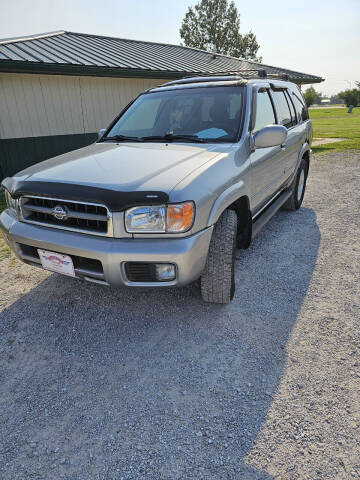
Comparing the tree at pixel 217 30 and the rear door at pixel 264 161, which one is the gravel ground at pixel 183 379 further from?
the tree at pixel 217 30

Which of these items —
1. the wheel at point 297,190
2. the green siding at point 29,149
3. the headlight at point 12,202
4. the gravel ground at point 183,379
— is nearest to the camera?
the gravel ground at point 183,379

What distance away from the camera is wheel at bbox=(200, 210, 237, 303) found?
8.38ft

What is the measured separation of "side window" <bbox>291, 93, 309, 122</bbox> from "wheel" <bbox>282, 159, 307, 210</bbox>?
0.67m

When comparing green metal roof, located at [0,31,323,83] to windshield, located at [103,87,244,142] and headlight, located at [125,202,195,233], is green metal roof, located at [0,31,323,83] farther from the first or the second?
headlight, located at [125,202,195,233]

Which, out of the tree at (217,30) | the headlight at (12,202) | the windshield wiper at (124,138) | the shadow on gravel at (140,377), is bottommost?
the shadow on gravel at (140,377)

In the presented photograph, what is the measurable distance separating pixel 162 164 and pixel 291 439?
1.89 metres

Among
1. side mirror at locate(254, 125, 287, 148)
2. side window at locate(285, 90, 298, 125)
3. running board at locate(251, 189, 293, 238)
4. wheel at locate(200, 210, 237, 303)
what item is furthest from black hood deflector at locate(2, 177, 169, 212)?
side window at locate(285, 90, 298, 125)

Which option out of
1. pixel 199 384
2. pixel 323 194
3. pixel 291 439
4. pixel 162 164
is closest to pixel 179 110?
pixel 162 164

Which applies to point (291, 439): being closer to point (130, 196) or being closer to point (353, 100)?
point (130, 196)

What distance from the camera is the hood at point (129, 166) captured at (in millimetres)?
2229

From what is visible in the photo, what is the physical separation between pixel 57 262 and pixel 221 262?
122cm

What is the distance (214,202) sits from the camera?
2389mm

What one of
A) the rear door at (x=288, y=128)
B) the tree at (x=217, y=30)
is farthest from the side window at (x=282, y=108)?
the tree at (x=217, y=30)

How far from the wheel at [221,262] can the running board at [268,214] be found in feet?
2.22
